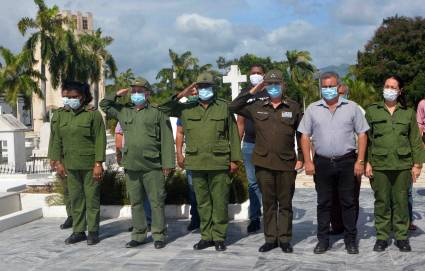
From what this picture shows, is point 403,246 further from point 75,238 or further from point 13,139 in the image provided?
point 13,139

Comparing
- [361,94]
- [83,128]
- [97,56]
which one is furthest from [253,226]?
[97,56]

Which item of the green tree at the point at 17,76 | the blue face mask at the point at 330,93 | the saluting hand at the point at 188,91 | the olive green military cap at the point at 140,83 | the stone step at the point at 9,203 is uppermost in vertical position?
the green tree at the point at 17,76

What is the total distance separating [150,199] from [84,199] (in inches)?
32.9

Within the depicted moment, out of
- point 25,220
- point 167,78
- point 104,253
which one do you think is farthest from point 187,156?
point 167,78

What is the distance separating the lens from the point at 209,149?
17.8 feet

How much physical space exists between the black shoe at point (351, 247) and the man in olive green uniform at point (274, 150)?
1.78 feet

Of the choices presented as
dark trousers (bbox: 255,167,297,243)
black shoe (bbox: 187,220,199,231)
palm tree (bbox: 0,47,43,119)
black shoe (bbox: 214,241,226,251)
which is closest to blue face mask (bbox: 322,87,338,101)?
dark trousers (bbox: 255,167,297,243)

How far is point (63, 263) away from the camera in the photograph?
17.1 feet

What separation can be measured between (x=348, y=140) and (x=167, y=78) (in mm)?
50464

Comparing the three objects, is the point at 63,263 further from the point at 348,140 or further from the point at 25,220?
the point at 348,140

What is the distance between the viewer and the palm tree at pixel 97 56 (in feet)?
138

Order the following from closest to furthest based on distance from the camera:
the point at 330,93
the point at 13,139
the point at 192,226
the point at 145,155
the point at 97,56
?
the point at 330,93, the point at 145,155, the point at 192,226, the point at 13,139, the point at 97,56

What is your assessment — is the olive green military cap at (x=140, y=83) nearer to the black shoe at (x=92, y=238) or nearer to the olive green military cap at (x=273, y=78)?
the olive green military cap at (x=273, y=78)

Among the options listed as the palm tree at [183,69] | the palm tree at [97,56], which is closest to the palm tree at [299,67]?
the palm tree at [183,69]
